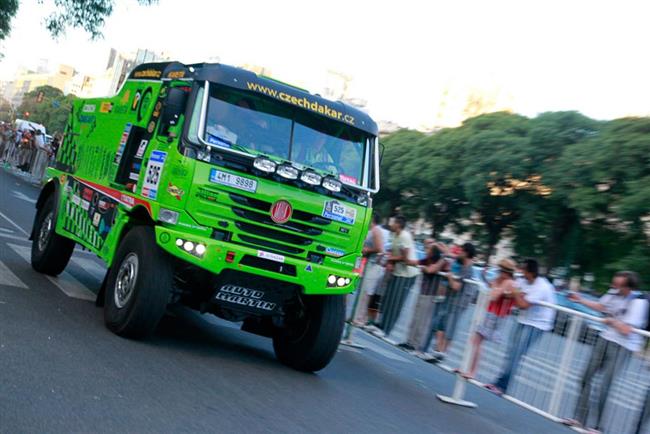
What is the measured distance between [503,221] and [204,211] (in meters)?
24.3

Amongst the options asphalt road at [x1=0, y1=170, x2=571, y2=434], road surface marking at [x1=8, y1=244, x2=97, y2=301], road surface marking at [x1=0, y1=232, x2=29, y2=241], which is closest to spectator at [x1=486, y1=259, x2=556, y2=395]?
asphalt road at [x1=0, y1=170, x2=571, y2=434]

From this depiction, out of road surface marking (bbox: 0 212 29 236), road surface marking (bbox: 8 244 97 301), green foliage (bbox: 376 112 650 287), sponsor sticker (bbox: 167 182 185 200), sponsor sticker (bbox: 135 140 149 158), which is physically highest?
green foliage (bbox: 376 112 650 287)

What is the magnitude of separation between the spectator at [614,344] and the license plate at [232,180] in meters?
3.85

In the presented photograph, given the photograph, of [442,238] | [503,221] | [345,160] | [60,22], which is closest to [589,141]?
[503,221]

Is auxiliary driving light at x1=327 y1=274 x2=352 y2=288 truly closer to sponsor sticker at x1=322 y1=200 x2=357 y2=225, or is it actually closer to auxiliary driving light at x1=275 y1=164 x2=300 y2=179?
sponsor sticker at x1=322 y1=200 x2=357 y2=225

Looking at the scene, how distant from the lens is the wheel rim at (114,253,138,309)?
808 cm

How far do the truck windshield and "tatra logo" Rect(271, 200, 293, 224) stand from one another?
49 cm

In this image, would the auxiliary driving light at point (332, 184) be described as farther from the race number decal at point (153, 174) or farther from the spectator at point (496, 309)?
the spectator at point (496, 309)

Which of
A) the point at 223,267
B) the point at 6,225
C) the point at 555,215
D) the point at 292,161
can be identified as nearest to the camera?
the point at 223,267

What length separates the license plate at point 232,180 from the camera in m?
7.75

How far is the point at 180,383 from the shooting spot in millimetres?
6816

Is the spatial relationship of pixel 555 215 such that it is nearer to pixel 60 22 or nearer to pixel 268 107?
pixel 60 22

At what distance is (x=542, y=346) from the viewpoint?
8984mm

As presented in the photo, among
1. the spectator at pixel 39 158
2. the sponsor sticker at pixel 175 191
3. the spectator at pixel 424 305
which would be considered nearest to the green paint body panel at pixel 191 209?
the sponsor sticker at pixel 175 191
